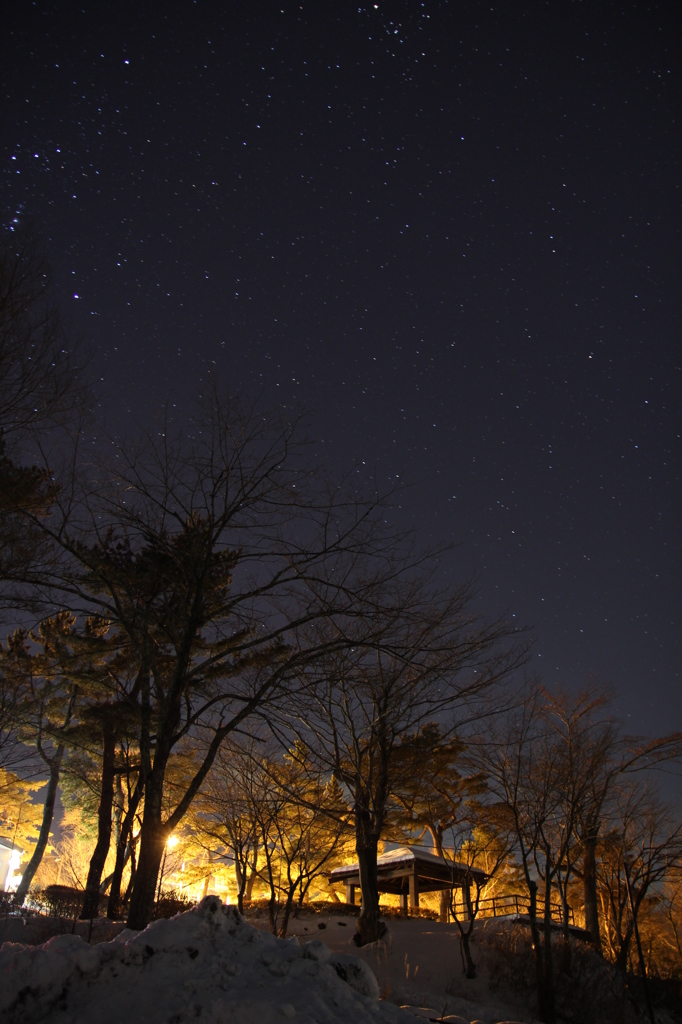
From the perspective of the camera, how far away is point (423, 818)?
80.3 feet

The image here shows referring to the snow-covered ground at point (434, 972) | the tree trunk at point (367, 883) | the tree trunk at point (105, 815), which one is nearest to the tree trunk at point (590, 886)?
the snow-covered ground at point (434, 972)

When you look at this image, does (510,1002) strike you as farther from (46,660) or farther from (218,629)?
(46,660)

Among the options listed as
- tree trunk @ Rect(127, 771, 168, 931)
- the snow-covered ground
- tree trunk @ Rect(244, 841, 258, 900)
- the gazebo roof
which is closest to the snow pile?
tree trunk @ Rect(127, 771, 168, 931)

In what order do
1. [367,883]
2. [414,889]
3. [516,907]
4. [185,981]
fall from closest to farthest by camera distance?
[185,981], [367,883], [516,907], [414,889]

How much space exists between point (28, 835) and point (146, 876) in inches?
1888

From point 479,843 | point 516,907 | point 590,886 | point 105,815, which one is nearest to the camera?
point 105,815

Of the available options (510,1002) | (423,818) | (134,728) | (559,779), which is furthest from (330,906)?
(559,779)

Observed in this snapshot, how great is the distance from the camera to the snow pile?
315cm

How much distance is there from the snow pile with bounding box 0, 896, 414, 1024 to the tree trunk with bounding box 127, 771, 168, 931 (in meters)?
2.38

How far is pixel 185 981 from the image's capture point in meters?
3.42

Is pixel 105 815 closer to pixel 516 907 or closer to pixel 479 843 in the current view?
pixel 479 843

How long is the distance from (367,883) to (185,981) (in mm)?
10130

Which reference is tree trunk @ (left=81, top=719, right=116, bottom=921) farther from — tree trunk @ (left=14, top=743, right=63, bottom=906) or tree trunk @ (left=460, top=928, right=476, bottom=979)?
tree trunk @ (left=460, top=928, right=476, bottom=979)

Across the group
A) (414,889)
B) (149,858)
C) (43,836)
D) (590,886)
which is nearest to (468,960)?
(149,858)
